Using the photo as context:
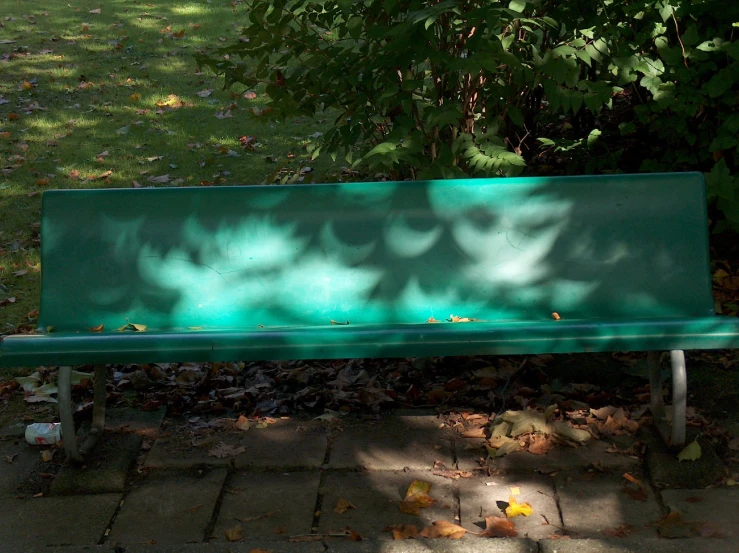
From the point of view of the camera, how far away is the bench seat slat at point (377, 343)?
3072mm

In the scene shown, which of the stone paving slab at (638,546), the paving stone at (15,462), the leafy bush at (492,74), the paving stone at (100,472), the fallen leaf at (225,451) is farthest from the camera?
the leafy bush at (492,74)

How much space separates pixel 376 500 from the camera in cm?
309

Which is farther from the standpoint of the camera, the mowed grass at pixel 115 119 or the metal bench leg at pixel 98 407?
the mowed grass at pixel 115 119

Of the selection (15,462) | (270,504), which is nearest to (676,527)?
(270,504)

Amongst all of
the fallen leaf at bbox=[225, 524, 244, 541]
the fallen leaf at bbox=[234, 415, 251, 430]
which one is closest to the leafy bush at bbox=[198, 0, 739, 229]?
the fallen leaf at bbox=[234, 415, 251, 430]

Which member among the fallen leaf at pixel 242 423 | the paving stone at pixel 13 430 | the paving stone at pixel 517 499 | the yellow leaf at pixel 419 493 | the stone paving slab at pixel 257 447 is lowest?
the paving stone at pixel 13 430

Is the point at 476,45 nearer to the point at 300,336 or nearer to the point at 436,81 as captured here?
the point at 436,81

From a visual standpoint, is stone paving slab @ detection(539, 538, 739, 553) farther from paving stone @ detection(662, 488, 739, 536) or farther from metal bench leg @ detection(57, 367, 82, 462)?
metal bench leg @ detection(57, 367, 82, 462)

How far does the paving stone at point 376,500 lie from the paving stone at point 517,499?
6cm

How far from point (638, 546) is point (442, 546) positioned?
58 centimetres

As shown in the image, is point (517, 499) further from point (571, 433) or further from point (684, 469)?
point (684, 469)

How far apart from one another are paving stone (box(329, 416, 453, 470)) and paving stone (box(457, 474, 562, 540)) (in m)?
0.19

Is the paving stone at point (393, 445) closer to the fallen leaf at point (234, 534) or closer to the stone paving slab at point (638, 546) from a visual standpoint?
the fallen leaf at point (234, 534)

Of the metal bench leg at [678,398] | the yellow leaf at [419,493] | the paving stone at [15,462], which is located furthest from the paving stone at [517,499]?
the paving stone at [15,462]
